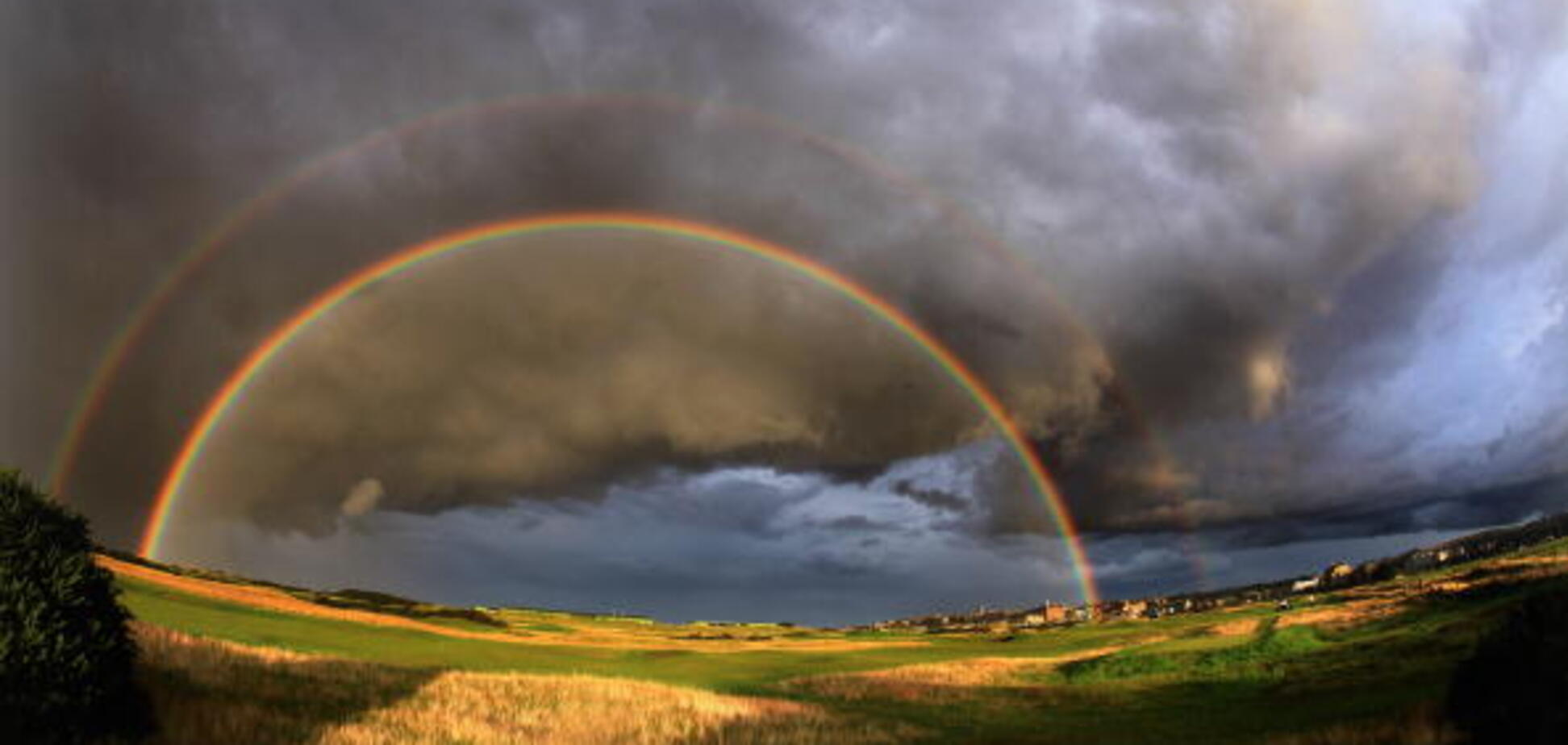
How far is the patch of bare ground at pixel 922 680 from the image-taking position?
35781mm

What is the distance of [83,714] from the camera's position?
12.4 meters

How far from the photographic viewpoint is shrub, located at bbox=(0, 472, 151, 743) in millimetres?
11812

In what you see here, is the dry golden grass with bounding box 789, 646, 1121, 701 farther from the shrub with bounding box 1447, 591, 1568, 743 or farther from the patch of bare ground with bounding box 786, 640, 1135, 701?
the shrub with bounding box 1447, 591, 1568, 743

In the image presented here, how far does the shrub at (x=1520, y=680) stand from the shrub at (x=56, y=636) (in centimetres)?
1827

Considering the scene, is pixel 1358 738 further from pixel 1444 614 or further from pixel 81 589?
pixel 1444 614

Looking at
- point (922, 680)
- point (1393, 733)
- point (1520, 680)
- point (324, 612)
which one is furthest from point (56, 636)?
point (324, 612)

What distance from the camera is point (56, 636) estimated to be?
40.6ft

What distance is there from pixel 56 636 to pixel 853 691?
2950 cm

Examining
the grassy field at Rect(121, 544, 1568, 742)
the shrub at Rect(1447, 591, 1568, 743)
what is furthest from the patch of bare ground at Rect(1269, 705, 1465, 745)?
the shrub at Rect(1447, 591, 1568, 743)

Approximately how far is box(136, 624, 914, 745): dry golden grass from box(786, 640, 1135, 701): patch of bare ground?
810 centimetres

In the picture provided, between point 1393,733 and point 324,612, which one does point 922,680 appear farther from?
point 324,612

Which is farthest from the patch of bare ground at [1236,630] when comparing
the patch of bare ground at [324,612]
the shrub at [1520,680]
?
the shrub at [1520,680]

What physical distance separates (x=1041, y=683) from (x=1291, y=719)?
20315 millimetres

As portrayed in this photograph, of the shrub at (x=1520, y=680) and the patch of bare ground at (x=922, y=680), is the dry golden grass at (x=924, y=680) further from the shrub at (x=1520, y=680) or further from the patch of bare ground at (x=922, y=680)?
the shrub at (x=1520, y=680)
